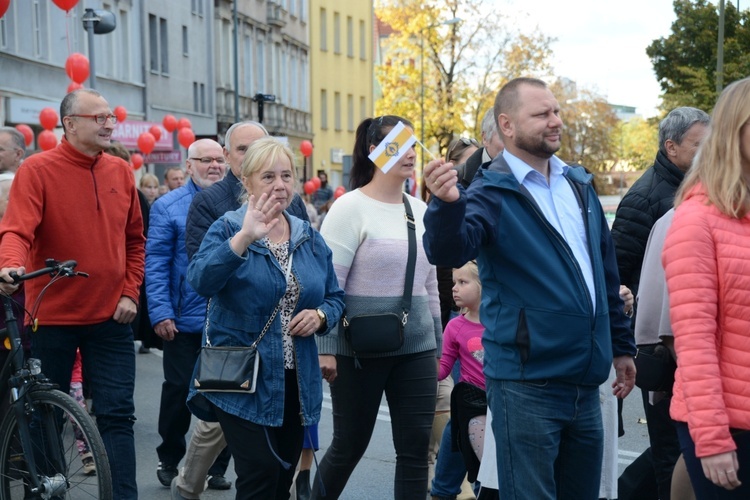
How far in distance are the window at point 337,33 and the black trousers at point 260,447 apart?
5833cm

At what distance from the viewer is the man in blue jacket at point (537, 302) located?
4.38 metres

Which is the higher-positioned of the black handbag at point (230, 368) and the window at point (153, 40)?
the window at point (153, 40)

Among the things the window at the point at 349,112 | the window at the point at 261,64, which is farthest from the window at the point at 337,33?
the window at the point at 261,64

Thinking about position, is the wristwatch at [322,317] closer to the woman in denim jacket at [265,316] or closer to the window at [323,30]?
the woman in denim jacket at [265,316]

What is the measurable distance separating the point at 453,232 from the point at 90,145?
106 inches

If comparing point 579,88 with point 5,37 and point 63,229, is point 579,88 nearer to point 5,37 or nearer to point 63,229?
point 5,37

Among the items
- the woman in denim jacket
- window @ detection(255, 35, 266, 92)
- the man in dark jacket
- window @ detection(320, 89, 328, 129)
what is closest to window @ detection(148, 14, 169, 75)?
window @ detection(255, 35, 266, 92)

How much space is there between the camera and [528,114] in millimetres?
4562

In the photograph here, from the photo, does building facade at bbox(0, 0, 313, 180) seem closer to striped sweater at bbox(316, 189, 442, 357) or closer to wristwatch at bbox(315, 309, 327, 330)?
striped sweater at bbox(316, 189, 442, 357)

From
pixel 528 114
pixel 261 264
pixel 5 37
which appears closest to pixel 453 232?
pixel 528 114

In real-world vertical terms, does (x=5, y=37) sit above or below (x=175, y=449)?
above

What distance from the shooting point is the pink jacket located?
377cm

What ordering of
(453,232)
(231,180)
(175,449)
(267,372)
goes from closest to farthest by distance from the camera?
(453,232), (267,372), (231,180), (175,449)

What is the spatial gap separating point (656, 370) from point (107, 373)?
8.90 ft
